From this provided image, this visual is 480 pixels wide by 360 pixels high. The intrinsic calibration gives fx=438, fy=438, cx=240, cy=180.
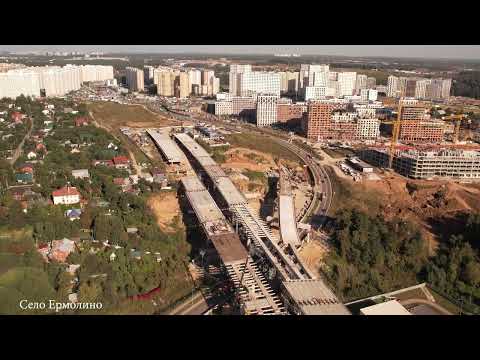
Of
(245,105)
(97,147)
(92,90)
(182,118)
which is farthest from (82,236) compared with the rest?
(92,90)

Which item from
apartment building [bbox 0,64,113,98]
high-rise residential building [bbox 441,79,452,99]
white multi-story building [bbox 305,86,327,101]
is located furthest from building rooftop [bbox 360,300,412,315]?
high-rise residential building [bbox 441,79,452,99]

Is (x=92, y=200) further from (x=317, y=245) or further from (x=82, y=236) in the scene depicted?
(x=317, y=245)

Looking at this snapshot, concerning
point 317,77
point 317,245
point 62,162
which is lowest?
point 317,245

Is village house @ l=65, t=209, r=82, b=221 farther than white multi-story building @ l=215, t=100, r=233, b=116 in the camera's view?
No

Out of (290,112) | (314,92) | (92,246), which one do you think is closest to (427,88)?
(314,92)

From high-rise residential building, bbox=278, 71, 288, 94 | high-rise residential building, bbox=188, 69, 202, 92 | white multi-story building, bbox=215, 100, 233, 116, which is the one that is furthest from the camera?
high-rise residential building, bbox=278, 71, 288, 94

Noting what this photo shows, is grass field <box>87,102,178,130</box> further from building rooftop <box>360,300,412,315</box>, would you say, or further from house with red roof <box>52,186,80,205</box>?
building rooftop <box>360,300,412,315</box>

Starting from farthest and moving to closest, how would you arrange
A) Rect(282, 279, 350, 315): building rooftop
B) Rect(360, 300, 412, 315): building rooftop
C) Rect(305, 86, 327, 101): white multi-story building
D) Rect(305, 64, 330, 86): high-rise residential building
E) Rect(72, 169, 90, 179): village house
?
Rect(305, 64, 330, 86): high-rise residential building < Rect(305, 86, 327, 101): white multi-story building < Rect(72, 169, 90, 179): village house < Rect(360, 300, 412, 315): building rooftop < Rect(282, 279, 350, 315): building rooftop
